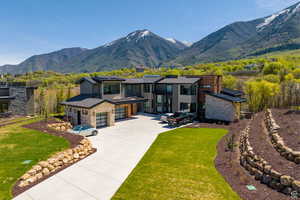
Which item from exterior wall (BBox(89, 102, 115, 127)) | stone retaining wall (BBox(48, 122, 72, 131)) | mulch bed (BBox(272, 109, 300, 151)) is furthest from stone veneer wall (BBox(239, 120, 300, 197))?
stone retaining wall (BBox(48, 122, 72, 131))

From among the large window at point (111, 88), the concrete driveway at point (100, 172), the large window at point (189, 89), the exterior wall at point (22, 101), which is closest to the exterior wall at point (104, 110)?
the concrete driveway at point (100, 172)

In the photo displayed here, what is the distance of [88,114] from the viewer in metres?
20.8

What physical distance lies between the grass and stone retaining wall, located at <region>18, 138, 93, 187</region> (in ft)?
1.83

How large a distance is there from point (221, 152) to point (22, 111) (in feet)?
96.7

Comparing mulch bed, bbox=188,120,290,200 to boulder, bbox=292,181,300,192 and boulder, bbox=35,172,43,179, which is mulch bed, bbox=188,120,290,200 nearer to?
boulder, bbox=292,181,300,192

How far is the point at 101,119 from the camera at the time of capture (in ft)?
73.2

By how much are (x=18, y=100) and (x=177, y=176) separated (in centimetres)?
2890

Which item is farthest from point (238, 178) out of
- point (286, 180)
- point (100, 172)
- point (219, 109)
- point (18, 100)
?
point (18, 100)

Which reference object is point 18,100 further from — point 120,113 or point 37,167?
point 37,167

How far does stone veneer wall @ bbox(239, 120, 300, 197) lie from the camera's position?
781 cm

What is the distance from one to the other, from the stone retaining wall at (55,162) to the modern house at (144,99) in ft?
24.0

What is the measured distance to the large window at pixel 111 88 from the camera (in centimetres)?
2634

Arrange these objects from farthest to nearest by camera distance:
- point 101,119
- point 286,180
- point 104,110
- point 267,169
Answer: point 101,119
point 104,110
point 267,169
point 286,180

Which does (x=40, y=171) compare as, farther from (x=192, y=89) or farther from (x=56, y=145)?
(x=192, y=89)
